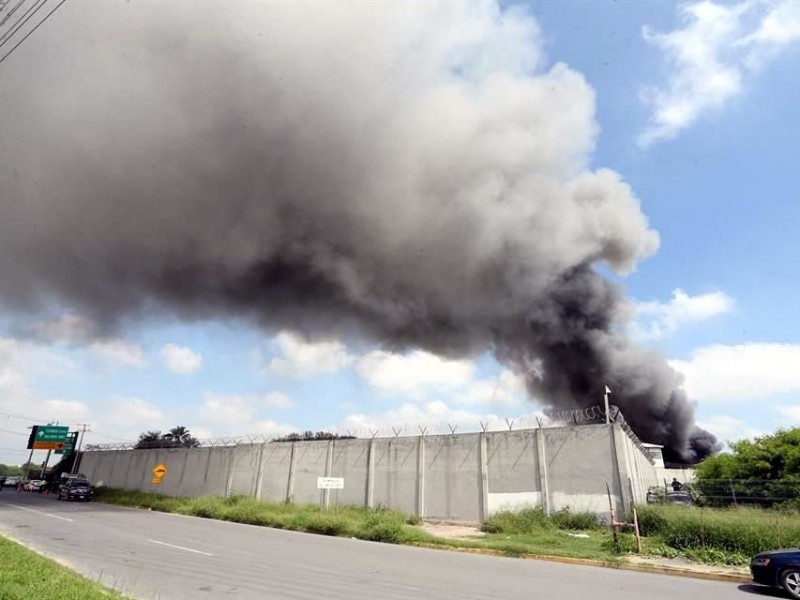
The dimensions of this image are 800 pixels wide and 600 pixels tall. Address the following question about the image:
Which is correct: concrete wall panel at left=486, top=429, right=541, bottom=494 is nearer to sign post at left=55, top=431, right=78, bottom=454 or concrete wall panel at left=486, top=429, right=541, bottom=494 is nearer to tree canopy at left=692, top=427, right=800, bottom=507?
tree canopy at left=692, top=427, right=800, bottom=507

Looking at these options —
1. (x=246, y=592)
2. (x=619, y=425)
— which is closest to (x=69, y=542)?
(x=246, y=592)

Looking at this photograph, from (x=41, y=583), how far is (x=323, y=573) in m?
4.78

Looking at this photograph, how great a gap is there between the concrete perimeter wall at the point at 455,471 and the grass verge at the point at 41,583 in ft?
55.8

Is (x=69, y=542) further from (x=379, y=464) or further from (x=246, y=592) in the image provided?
(x=379, y=464)

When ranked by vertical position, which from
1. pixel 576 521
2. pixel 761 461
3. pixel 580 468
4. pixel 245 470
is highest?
pixel 761 461

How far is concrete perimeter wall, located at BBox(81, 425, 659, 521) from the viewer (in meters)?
19.6

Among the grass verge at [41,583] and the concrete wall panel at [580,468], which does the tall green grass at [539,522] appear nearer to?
the concrete wall panel at [580,468]

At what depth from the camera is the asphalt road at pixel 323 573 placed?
8258 mm

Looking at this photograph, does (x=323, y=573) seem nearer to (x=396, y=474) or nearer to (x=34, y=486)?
(x=396, y=474)

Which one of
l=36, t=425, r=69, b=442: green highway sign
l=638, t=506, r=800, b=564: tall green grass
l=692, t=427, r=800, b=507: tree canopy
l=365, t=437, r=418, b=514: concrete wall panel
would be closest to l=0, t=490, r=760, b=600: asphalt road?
l=638, t=506, r=800, b=564: tall green grass

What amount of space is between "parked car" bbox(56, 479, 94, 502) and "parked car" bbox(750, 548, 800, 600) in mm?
39728

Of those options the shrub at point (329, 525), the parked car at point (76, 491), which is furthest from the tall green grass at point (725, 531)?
the parked car at point (76, 491)

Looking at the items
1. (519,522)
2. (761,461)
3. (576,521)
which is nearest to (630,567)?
(576,521)

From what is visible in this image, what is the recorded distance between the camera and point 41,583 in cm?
726
